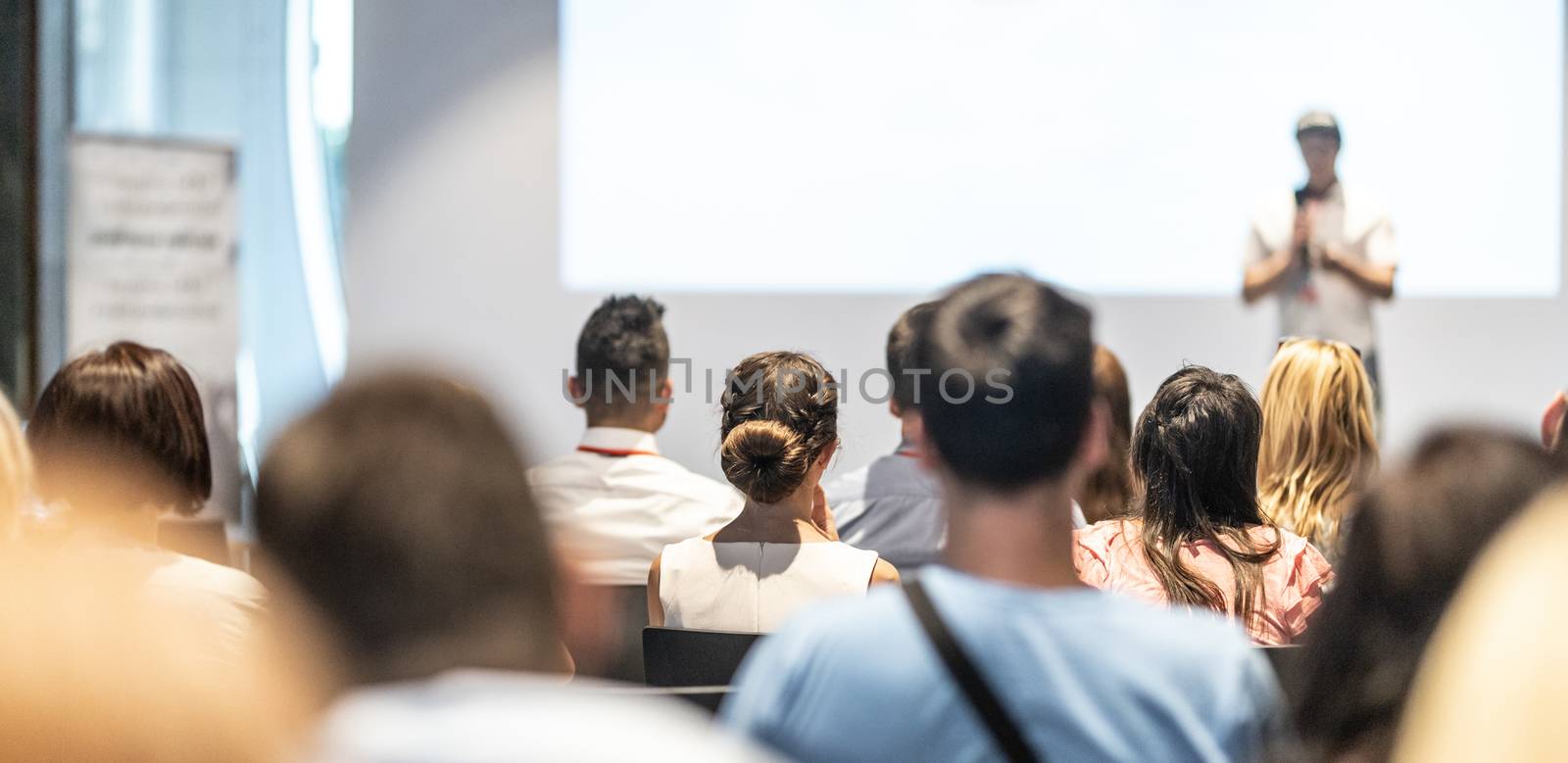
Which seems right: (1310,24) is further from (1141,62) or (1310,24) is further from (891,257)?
(891,257)

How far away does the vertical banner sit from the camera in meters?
4.53

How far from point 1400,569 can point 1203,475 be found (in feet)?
3.29

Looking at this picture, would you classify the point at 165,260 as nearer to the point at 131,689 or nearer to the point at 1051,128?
the point at 1051,128

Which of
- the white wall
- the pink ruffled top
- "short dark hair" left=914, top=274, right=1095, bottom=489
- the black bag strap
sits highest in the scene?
the white wall

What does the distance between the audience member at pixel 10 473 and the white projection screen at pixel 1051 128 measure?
3597 millimetres

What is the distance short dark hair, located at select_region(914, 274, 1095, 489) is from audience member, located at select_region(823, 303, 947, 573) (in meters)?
1.53

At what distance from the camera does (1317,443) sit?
261 centimetres

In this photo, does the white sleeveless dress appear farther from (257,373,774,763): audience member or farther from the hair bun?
(257,373,774,763): audience member

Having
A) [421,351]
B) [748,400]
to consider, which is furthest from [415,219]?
[421,351]

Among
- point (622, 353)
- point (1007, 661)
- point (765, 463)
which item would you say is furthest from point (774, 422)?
point (1007, 661)

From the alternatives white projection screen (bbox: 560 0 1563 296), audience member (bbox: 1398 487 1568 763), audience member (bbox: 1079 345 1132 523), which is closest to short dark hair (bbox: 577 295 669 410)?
audience member (bbox: 1079 345 1132 523)

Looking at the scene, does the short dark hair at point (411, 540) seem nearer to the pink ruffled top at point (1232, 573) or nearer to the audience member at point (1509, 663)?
the audience member at point (1509, 663)

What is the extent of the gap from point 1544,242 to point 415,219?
4.54m

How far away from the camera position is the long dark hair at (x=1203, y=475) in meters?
2.06
